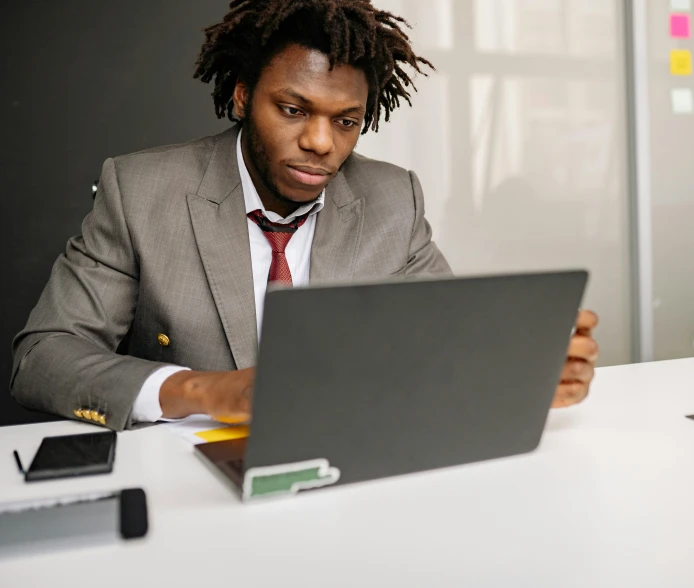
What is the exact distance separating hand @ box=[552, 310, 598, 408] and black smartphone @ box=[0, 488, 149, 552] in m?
0.58

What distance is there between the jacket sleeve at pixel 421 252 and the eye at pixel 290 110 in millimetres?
402

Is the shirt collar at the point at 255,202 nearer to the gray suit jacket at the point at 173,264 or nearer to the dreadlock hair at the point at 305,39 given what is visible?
the gray suit jacket at the point at 173,264

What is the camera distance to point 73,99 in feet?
7.48

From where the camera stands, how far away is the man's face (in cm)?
146

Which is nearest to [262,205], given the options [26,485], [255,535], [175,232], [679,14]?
[175,232]

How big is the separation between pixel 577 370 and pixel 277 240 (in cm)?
75

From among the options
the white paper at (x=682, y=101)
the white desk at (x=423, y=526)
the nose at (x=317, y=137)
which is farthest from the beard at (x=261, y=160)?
the white paper at (x=682, y=101)

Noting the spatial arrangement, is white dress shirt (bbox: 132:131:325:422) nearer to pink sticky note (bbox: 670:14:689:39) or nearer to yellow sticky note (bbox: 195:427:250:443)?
yellow sticky note (bbox: 195:427:250:443)

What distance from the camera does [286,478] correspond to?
752 mm

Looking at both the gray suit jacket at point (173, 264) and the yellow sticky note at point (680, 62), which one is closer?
the gray suit jacket at point (173, 264)

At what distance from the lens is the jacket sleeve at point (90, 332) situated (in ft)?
3.57

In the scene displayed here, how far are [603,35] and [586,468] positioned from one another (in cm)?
262

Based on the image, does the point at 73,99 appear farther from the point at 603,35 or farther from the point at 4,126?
the point at 603,35

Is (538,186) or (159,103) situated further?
(538,186)
